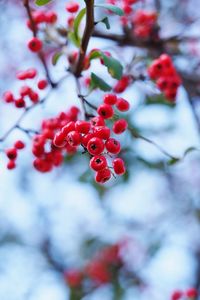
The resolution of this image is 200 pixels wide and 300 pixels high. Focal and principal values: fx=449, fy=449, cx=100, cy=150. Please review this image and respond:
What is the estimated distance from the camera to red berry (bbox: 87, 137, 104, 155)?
1812 mm

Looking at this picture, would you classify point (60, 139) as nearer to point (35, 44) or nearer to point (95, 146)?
point (95, 146)

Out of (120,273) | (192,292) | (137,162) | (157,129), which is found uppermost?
(137,162)

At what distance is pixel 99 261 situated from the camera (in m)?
6.23

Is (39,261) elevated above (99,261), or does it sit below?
below

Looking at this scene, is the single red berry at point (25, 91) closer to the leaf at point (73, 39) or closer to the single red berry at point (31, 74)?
the single red berry at point (31, 74)

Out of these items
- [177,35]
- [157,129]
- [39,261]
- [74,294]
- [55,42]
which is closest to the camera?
[55,42]

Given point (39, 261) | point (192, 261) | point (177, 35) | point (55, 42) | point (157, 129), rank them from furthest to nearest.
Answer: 1. point (39, 261)
2. point (192, 261)
3. point (157, 129)
4. point (177, 35)
5. point (55, 42)

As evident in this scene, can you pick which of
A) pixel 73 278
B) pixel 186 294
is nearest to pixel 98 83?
pixel 186 294

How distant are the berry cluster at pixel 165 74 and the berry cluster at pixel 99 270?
145 inches

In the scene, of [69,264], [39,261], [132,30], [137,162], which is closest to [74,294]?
[69,264]

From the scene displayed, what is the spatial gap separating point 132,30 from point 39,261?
17.1 feet

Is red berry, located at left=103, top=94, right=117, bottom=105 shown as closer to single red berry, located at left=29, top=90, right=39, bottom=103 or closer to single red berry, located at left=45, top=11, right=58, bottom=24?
single red berry, located at left=29, top=90, right=39, bottom=103

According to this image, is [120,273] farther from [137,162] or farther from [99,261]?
[137,162]

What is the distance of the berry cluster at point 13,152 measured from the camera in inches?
105
